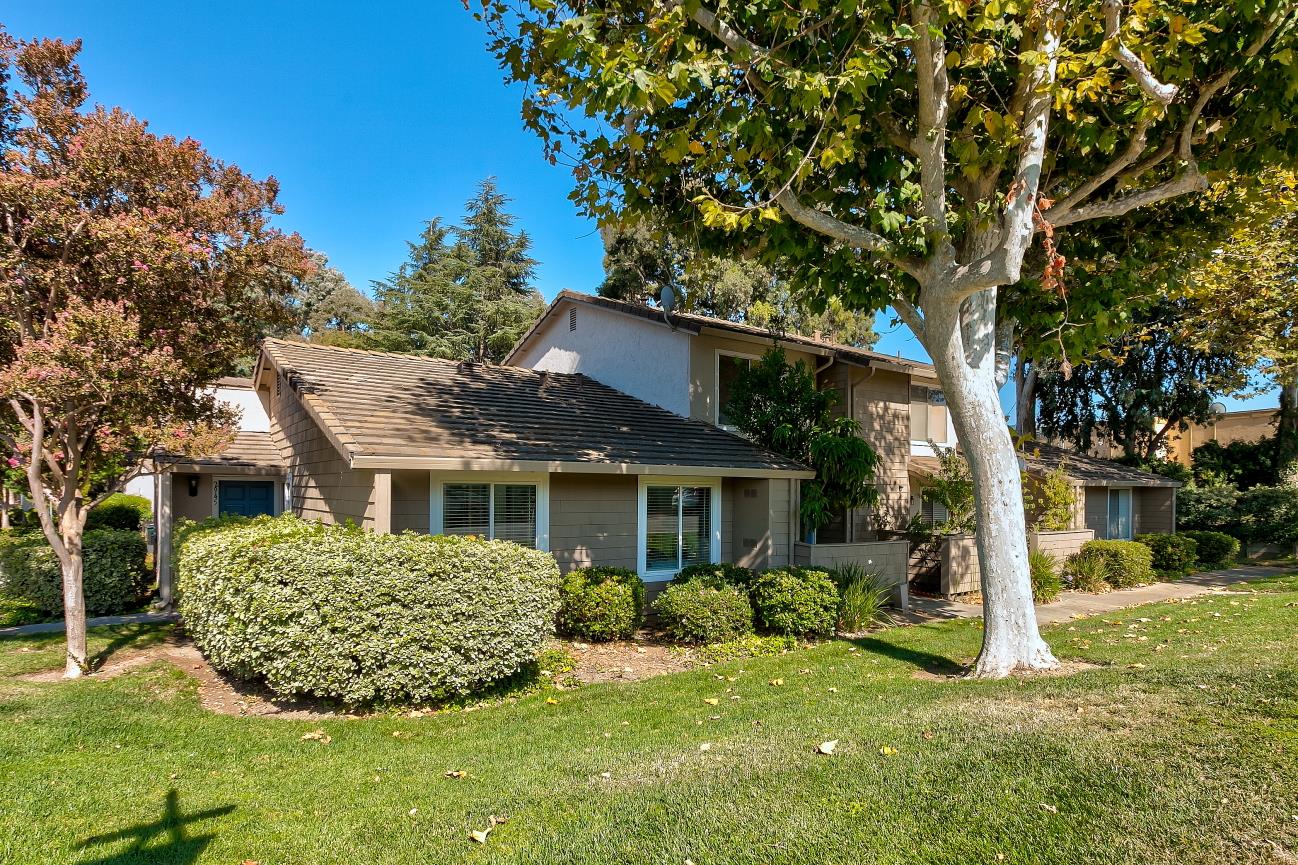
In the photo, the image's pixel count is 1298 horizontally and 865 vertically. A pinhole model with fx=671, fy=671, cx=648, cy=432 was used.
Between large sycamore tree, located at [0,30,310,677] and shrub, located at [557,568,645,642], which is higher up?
large sycamore tree, located at [0,30,310,677]

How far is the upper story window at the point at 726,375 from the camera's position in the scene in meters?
14.3

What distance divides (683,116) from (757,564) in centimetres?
782

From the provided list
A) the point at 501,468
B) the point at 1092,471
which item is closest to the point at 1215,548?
the point at 1092,471

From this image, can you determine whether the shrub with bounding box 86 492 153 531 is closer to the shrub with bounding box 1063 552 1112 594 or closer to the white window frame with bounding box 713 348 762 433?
the white window frame with bounding box 713 348 762 433

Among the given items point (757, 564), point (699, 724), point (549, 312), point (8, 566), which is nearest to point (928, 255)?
point (699, 724)

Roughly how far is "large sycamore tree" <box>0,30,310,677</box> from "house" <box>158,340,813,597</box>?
187 centimetres

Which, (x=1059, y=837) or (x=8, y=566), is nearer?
(x=1059, y=837)

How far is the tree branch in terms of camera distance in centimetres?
655

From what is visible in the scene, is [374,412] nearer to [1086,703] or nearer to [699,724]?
[699,724]

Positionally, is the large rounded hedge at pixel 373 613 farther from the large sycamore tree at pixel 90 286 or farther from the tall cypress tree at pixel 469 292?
the tall cypress tree at pixel 469 292

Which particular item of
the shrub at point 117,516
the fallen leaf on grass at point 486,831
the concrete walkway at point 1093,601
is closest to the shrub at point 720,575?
the concrete walkway at point 1093,601

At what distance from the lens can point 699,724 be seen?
614 cm

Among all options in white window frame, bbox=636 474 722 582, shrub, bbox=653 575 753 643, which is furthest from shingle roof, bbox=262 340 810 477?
shrub, bbox=653 575 753 643

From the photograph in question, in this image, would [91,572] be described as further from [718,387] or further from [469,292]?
[469,292]
